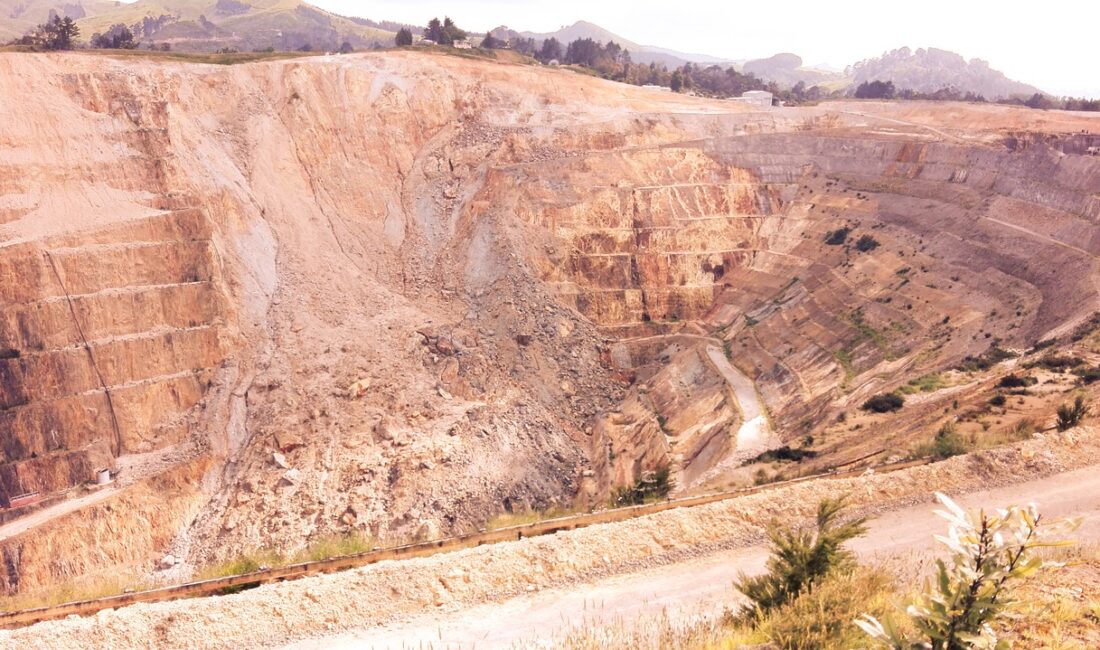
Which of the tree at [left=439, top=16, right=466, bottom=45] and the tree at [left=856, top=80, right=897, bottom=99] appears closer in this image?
the tree at [left=439, top=16, right=466, bottom=45]

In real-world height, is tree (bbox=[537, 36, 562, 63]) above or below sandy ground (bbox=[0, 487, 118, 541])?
above

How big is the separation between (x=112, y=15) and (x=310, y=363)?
6009 inches

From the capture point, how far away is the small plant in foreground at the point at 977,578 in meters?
5.14

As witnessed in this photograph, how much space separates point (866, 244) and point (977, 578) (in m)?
38.1

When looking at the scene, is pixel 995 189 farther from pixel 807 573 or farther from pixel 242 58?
pixel 242 58

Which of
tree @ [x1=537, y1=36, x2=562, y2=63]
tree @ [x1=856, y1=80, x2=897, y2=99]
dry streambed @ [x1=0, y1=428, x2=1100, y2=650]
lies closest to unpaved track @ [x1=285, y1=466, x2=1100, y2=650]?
dry streambed @ [x1=0, y1=428, x2=1100, y2=650]

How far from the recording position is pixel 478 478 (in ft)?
94.9

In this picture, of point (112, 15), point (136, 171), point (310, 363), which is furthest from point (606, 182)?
point (112, 15)

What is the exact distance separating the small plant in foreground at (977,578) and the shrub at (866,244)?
3708 centimetres

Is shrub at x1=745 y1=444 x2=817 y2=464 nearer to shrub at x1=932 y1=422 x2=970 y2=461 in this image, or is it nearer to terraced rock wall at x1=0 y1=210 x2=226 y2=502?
shrub at x1=932 y1=422 x2=970 y2=461

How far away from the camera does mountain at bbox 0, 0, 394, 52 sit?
11943 cm

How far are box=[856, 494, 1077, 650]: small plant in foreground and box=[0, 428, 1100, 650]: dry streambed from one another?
28.0 ft

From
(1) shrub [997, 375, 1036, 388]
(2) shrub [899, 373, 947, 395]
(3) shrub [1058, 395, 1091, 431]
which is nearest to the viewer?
(3) shrub [1058, 395, 1091, 431]

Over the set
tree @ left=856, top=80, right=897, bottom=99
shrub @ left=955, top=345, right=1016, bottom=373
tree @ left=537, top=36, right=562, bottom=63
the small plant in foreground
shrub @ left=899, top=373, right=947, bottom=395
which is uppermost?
tree @ left=537, top=36, right=562, bottom=63
